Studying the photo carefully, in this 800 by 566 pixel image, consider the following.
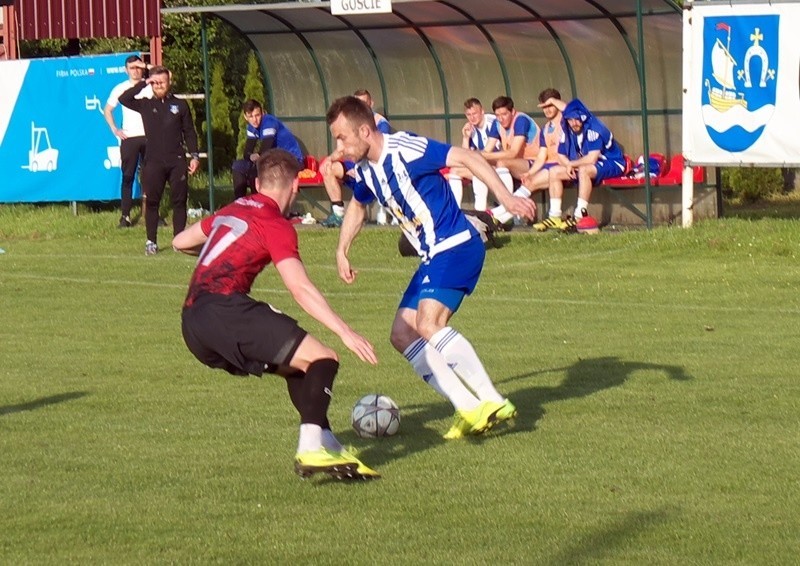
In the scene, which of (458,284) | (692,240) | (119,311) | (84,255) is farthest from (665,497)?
(84,255)

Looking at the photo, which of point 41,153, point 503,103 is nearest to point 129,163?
point 41,153

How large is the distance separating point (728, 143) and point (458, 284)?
10.2 metres

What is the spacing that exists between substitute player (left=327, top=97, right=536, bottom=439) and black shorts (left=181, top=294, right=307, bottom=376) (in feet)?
4.45

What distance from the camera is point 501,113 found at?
19719 mm

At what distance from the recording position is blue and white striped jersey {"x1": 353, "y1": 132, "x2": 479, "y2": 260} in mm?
8172

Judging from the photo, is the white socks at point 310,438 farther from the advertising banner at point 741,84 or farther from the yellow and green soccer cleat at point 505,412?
the advertising banner at point 741,84

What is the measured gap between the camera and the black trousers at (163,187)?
60.3 ft

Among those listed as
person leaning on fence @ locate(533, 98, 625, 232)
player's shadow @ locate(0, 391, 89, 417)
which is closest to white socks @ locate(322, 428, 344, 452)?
player's shadow @ locate(0, 391, 89, 417)

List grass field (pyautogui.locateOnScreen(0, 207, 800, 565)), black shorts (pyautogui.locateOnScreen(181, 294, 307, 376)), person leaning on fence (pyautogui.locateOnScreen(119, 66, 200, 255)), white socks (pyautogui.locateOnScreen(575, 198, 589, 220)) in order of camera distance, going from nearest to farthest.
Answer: grass field (pyautogui.locateOnScreen(0, 207, 800, 565)) < black shorts (pyautogui.locateOnScreen(181, 294, 307, 376)) < person leaning on fence (pyautogui.locateOnScreen(119, 66, 200, 255)) < white socks (pyautogui.locateOnScreen(575, 198, 589, 220))

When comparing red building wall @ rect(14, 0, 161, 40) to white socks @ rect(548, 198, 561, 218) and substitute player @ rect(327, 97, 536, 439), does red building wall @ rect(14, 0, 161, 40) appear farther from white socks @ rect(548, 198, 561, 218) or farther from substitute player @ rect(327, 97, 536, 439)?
substitute player @ rect(327, 97, 536, 439)

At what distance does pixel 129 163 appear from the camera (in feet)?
69.7

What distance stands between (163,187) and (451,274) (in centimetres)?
1100

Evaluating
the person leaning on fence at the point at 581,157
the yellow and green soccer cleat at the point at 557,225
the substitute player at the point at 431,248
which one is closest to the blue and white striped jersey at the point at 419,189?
the substitute player at the point at 431,248

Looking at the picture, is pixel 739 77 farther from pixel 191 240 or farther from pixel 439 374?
pixel 191 240
